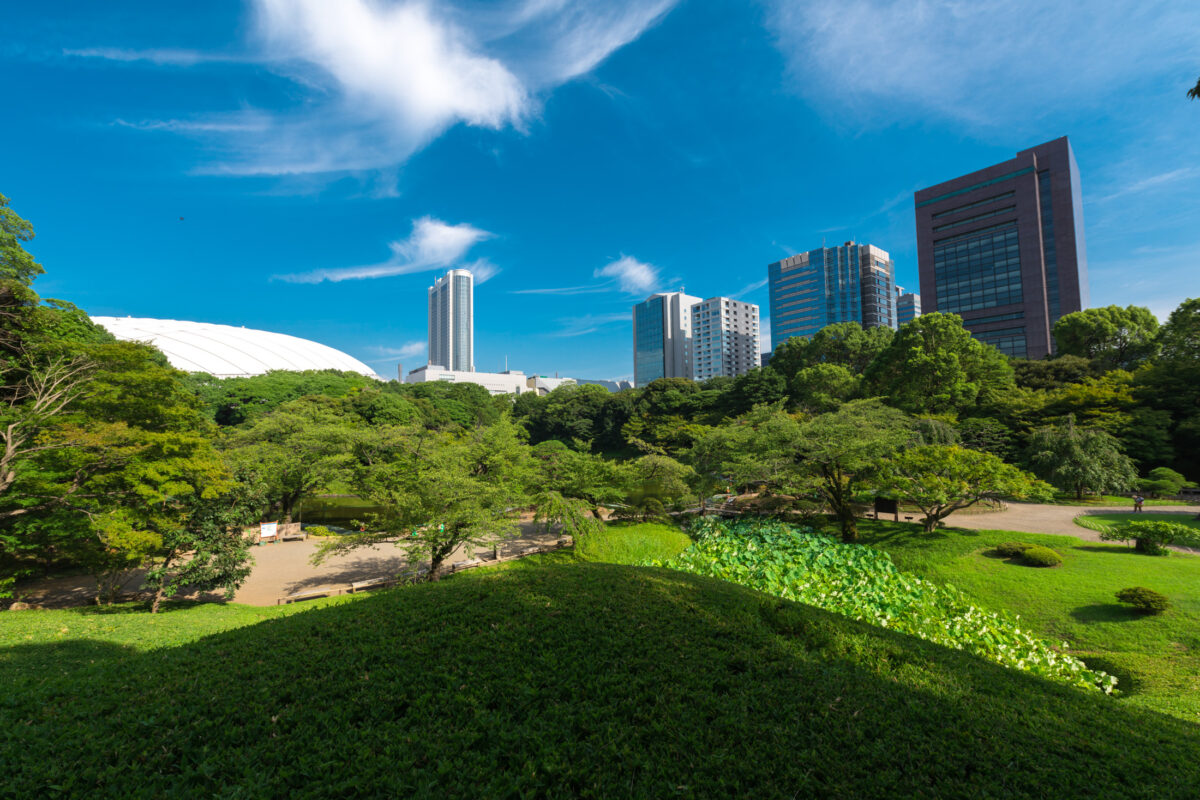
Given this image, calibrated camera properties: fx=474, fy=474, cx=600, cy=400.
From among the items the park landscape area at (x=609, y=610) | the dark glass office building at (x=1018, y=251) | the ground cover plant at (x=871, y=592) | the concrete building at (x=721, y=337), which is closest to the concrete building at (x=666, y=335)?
the concrete building at (x=721, y=337)

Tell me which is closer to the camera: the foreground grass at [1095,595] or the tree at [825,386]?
the foreground grass at [1095,595]

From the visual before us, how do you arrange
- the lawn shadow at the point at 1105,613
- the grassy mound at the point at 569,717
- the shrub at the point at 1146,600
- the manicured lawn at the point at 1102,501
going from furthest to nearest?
the manicured lawn at the point at 1102,501
the lawn shadow at the point at 1105,613
the shrub at the point at 1146,600
the grassy mound at the point at 569,717

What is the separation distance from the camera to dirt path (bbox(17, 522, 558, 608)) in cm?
1101

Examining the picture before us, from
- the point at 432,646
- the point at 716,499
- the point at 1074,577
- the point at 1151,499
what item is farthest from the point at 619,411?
the point at 432,646

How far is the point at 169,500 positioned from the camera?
33.2 ft

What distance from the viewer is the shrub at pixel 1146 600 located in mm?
8297

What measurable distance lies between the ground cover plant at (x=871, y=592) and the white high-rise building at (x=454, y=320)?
149m

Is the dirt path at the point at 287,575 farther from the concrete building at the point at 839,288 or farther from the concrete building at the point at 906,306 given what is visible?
the concrete building at the point at 906,306

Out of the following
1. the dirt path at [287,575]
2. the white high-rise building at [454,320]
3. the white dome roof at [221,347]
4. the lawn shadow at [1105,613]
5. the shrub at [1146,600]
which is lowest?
the dirt path at [287,575]

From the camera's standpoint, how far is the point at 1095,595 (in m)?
9.29

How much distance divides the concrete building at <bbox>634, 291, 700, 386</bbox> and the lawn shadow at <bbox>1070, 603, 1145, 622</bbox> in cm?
8266

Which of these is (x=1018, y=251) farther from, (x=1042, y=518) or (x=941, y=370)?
(x=1042, y=518)

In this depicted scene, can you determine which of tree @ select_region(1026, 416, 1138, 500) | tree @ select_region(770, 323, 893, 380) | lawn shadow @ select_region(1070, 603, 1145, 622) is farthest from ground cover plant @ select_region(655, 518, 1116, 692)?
tree @ select_region(770, 323, 893, 380)

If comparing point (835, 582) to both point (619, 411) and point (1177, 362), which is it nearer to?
point (1177, 362)
